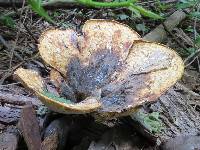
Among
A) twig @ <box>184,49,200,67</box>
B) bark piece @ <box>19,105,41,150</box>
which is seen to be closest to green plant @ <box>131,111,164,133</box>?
bark piece @ <box>19,105,41,150</box>

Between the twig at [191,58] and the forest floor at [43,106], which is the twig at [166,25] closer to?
the forest floor at [43,106]

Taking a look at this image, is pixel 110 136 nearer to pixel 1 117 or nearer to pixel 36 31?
pixel 1 117

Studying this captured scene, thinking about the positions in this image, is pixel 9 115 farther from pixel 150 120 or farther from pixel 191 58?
pixel 191 58

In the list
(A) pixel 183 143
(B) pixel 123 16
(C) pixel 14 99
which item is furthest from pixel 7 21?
(A) pixel 183 143

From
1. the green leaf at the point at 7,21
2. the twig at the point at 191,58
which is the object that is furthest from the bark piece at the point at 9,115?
the twig at the point at 191,58

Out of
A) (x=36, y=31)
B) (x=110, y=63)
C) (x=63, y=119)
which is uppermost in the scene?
(x=110, y=63)

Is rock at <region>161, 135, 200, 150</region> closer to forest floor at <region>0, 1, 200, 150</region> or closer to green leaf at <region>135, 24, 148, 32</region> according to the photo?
forest floor at <region>0, 1, 200, 150</region>

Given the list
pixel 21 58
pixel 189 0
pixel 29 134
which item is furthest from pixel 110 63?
pixel 189 0
